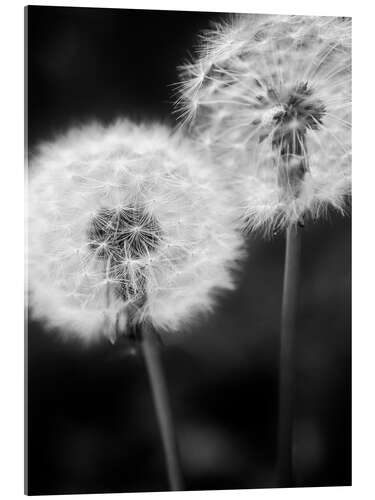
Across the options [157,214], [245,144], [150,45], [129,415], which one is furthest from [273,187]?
[129,415]

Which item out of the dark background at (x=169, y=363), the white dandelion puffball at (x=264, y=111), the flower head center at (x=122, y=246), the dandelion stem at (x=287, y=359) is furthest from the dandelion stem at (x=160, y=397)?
the white dandelion puffball at (x=264, y=111)

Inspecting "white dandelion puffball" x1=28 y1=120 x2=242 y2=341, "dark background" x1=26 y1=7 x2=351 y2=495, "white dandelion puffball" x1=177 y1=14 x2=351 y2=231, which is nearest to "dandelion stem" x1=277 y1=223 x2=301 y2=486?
"dark background" x1=26 y1=7 x2=351 y2=495

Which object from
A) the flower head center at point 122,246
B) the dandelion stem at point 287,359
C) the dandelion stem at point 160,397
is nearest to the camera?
the flower head center at point 122,246

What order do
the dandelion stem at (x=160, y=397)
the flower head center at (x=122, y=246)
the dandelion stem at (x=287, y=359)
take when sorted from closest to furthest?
1. the flower head center at (x=122, y=246)
2. the dandelion stem at (x=160, y=397)
3. the dandelion stem at (x=287, y=359)

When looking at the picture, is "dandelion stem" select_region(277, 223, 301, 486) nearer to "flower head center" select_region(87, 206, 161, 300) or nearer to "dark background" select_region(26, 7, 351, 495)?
"dark background" select_region(26, 7, 351, 495)

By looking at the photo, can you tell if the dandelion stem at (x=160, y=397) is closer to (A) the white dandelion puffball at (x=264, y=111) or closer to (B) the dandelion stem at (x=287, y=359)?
(B) the dandelion stem at (x=287, y=359)

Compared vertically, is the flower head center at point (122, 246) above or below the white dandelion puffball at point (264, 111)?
below
